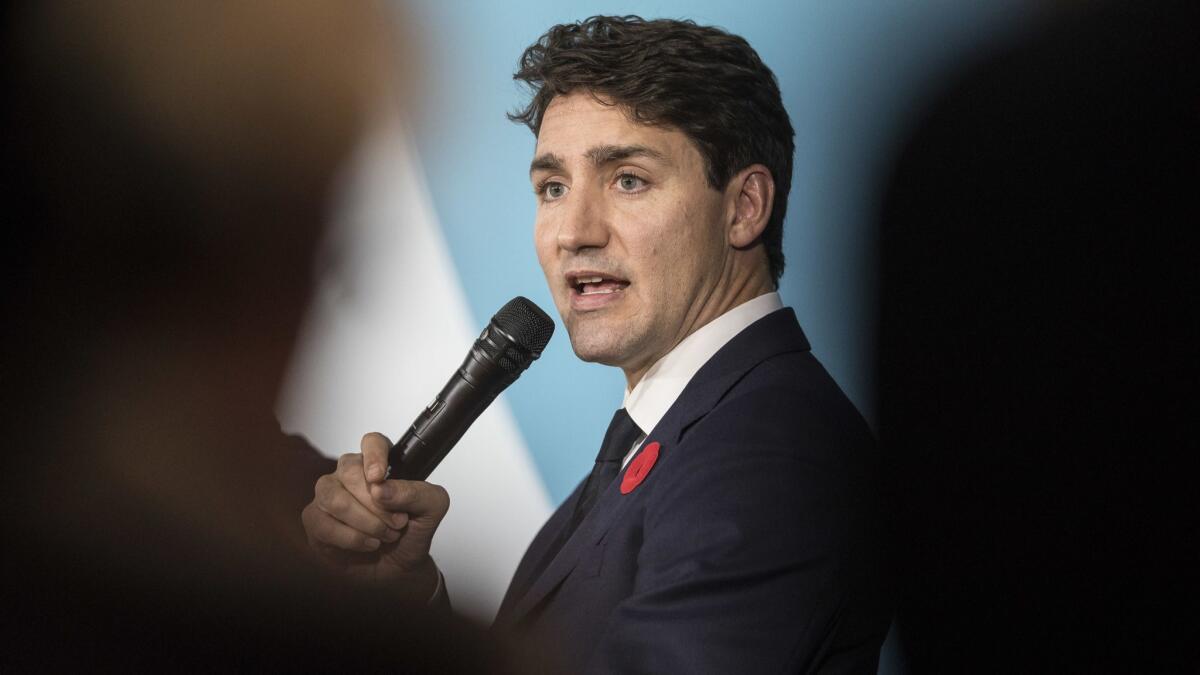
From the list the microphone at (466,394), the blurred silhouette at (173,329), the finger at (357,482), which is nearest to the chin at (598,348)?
the microphone at (466,394)

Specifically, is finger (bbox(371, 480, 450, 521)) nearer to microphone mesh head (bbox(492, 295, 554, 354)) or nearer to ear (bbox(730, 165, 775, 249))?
microphone mesh head (bbox(492, 295, 554, 354))

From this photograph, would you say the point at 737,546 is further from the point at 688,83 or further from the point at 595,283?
the point at 688,83

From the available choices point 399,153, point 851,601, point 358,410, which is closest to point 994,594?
point 851,601

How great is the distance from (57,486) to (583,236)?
0.94 meters

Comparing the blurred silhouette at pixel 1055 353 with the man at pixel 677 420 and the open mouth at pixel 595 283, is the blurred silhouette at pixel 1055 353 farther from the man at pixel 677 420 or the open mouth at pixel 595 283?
the open mouth at pixel 595 283

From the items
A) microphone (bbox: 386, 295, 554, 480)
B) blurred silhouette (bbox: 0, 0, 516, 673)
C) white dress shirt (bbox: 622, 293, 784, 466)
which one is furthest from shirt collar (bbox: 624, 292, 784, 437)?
blurred silhouette (bbox: 0, 0, 516, 673)

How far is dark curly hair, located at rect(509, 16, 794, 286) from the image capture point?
59.6 inches

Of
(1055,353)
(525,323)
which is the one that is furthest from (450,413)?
(1055,353)

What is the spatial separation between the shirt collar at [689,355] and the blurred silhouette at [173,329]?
1.73 feet

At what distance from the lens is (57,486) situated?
0.68 metres

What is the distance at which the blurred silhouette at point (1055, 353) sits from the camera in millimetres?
1437

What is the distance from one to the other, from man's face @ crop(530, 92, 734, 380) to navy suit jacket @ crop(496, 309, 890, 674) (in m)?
0.12

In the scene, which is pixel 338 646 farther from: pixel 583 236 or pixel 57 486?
pixel 583 236

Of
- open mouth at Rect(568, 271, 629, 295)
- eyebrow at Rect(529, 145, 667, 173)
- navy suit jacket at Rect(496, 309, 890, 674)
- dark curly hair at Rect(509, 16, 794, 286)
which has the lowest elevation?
navy suit jacket at Rect(496, 309, 890, 674)
